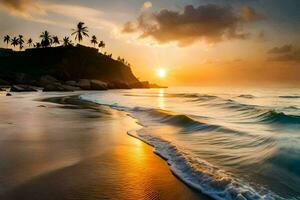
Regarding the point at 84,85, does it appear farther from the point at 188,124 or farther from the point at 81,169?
the point at 81,169

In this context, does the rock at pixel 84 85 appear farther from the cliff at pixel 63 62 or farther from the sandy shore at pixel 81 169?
the sandy shore at pixel 81 169

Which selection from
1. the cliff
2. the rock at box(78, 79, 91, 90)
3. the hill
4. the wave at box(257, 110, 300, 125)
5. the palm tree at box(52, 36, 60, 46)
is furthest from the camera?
the palm tree at box(52, 36, 60, 46)

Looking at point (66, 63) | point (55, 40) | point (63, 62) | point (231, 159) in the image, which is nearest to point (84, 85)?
point (66, 63)

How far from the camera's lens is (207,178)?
7.16 m

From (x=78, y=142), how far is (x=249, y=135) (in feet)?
24.3

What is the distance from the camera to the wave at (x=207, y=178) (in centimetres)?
616

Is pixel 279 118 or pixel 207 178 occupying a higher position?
pixel 279 118

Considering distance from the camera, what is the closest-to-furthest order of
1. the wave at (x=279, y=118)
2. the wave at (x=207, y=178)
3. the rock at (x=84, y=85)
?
1. the wave at (x=207, y=178)
2. the wave at (x=279, y=118)
3. the rock at (x=84, y=85)

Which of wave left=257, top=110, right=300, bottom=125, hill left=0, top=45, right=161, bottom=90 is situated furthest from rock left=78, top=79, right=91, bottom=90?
wave left=257, top=110, right=300, bottom=125

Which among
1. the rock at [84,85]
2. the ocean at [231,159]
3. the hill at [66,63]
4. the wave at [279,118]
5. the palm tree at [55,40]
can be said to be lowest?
the ocean at [231,159]

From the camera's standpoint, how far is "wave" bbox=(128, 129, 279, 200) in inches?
243

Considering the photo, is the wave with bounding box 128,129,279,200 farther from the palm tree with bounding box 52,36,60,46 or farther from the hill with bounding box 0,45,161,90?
the palm tree with bounding box 52,36,60,46

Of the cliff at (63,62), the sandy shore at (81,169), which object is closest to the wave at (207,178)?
the sandy shore at (81,169)

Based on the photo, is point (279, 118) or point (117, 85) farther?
point (117, 85)
